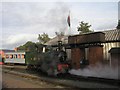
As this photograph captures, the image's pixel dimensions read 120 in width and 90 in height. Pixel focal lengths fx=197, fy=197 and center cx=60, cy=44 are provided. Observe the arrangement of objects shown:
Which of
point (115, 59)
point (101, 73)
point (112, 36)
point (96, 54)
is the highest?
point (112, 36)

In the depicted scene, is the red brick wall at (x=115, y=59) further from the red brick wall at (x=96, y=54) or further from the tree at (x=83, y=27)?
the tree at (x=83, y=27)

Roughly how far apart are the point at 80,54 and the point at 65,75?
9.31 metres

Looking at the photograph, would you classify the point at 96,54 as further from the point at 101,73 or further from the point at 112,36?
the point at 101,73

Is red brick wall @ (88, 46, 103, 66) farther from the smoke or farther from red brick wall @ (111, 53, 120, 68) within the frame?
the smoke

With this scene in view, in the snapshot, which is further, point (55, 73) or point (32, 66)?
point (32, 66)

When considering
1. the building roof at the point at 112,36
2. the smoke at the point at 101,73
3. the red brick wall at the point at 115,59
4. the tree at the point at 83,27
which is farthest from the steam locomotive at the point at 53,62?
the tree at the point at 83,27

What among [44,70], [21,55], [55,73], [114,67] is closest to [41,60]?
[44,70]

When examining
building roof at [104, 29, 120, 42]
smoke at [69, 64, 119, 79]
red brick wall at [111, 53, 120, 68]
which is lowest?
smoke at [69, 64, 119, 79]

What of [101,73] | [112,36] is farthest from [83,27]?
[101,73]

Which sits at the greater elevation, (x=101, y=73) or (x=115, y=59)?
(x=115, y=59)

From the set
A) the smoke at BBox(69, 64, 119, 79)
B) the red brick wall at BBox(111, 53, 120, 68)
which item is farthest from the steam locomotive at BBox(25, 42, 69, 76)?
the red brick wall at BBox(111, 53, 120, 68)

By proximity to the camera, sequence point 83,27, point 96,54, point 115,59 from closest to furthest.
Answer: point 115,59, point 96,54, point 83,27

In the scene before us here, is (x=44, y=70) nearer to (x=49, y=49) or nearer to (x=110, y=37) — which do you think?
(x=49, y=49)

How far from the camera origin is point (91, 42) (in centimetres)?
2741
